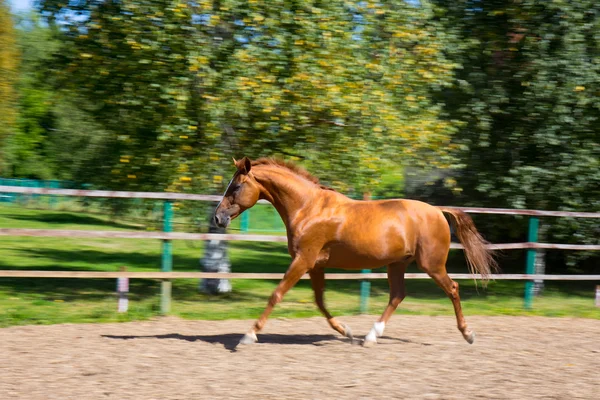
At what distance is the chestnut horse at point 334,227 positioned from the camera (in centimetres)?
723

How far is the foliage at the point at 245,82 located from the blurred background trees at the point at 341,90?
0.08 ft

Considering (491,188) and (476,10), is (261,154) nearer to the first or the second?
(491,188)

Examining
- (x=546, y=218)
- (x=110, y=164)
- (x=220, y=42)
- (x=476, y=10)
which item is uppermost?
(x=476, y=10)

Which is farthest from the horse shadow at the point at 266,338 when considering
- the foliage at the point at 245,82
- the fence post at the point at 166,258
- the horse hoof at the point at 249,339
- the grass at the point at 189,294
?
the foliage at the point at 245,82

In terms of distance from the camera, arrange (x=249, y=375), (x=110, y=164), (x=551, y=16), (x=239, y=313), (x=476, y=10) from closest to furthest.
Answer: (x=249, y=375) → (x=239, y=313) → (x=110, y=164) → (x=551, y=16) → (x=476, y=10)

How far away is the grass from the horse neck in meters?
2.20

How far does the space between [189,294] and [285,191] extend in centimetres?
442

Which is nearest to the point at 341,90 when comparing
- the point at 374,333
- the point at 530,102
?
the point at 374,333

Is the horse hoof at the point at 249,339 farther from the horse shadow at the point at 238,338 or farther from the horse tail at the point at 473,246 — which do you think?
the horse tail at the point at 473,246

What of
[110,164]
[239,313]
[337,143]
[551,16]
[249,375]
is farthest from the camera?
[551,16]

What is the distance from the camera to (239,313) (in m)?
9.26

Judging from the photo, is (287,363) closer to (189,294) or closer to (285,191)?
(285,191)

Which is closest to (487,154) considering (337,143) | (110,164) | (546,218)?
(546,218)

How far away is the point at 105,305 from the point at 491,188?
6.96 m
